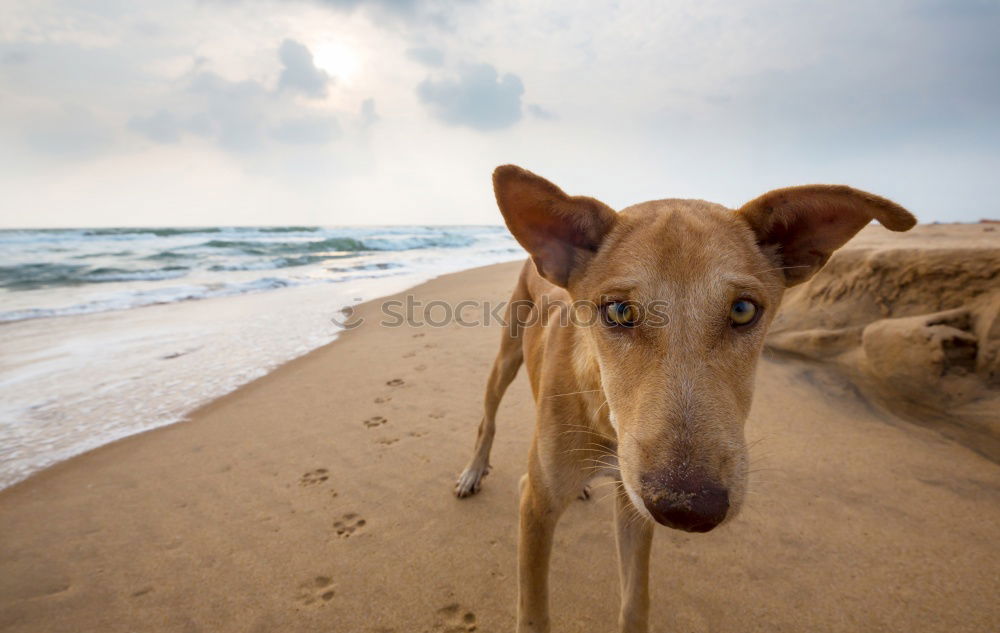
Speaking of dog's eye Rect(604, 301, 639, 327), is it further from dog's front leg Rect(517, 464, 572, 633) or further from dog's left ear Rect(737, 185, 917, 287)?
dog's front leg Rect(517, 464, 572, 633)

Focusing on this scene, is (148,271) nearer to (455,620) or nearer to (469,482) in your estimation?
(469,482)

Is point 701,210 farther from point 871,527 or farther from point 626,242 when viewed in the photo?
point 871,527

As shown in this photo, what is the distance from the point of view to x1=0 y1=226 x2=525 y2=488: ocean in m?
4.09

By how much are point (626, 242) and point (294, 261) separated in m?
20.5

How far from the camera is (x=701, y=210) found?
187cm

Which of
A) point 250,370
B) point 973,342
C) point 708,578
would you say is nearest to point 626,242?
point 708,578

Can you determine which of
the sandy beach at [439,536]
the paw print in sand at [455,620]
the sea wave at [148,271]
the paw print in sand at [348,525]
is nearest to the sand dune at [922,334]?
the sandy beach at [439,536]

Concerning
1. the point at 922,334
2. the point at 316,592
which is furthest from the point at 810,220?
the point at 316,592

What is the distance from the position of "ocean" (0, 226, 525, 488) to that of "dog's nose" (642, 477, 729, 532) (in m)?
4.50

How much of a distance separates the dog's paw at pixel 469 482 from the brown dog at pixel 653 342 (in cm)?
116

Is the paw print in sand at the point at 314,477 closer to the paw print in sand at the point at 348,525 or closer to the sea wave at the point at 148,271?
the paw print in sand at the point at 348,525

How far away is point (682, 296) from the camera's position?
1487 mm

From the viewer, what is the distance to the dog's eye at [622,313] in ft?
5.25

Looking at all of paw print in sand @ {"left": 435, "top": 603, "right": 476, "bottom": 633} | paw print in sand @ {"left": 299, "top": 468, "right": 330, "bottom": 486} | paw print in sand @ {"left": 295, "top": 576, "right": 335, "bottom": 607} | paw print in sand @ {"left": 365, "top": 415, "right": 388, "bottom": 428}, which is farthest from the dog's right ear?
paw print in sand @ {"left": 365, "top": 415, "right": 388, "bottom": 428}
